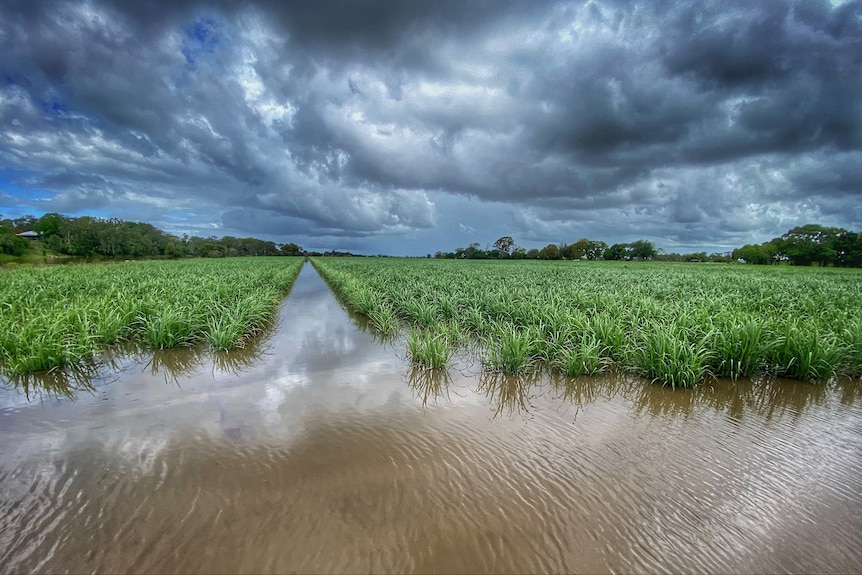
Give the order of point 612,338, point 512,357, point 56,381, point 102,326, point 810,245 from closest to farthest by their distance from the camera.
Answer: point 56,381 < point 512,357 < point 612,338 < point 102,326 < point 810,245

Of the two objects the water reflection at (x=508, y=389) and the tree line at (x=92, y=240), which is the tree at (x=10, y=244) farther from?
the water reflection at (x=508, y=389)

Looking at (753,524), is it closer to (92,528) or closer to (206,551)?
(206,551)

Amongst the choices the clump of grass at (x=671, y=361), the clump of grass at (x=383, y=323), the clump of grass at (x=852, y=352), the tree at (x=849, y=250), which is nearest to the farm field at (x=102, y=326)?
the clump of grass at (x=383, y=323)

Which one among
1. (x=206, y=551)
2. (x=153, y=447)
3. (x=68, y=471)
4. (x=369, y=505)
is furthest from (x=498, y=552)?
(x=68, y=471)

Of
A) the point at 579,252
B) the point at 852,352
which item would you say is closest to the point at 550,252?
the point at 579,252

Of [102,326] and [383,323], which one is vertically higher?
[102,326]

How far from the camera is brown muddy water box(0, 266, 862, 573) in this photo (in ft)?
7.16

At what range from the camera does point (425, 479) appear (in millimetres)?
2967

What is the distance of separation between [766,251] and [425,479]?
383 feet

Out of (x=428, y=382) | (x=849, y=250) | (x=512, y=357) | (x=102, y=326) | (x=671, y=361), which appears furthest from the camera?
(x=849, y=250)

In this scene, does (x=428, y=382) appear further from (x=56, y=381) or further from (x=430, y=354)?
(x=56, y=381)

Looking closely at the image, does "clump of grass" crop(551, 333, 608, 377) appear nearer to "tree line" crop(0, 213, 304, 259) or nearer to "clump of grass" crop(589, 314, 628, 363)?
"clump of grass" crop(589, 314, 628, 363)

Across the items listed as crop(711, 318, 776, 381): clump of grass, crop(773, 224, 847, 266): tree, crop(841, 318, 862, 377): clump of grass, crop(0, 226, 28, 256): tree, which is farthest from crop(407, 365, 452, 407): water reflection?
crop(773, 224, 847, 266): tree

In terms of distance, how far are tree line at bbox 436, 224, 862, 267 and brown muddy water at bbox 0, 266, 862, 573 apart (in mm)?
100080
